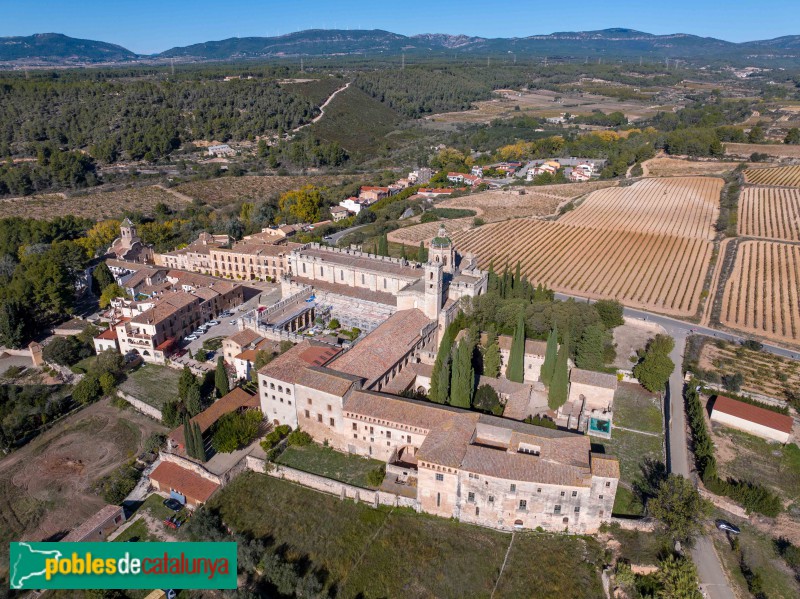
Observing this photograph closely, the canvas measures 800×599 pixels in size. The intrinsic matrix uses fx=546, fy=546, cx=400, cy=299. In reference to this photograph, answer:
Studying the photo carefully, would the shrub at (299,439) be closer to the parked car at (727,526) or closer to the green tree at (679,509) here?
the green tree at (679,509)

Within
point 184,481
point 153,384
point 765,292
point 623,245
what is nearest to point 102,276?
point 153,384

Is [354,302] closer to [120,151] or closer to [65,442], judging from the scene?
[65,442]

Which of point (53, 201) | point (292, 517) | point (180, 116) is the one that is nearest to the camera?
point (292, 517)

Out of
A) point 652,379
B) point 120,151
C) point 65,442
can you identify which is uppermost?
point 120,151

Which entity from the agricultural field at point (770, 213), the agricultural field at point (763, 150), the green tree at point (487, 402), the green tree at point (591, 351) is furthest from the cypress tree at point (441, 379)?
the agricultural field at point (763, 150)

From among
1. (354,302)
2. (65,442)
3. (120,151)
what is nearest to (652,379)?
(354,302)

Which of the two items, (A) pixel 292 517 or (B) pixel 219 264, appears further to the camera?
(B) pixel 219 264
